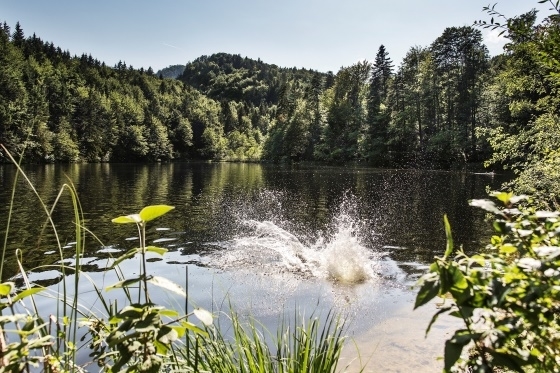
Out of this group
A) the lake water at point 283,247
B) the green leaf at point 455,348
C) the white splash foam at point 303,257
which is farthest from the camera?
the white splash foam at point 303,257

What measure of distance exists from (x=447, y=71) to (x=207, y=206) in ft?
187

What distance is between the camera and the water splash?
11.1 metres

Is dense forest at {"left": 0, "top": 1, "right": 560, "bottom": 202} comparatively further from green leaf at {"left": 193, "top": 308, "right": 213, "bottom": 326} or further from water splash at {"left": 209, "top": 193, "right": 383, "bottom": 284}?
green leaf at {"left": 193, "top": 308, "right": 213, "bottom": 326}

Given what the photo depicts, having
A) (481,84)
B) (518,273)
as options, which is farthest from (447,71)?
(518,273)

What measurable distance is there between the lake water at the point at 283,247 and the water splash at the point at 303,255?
0.04 meters

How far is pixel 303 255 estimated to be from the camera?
12.8 m

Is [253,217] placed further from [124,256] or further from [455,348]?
[455,348]

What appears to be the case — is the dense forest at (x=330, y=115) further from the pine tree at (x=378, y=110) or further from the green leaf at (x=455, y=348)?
the green leaf at (x=455, y=348)

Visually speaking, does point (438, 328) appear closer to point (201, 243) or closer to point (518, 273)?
point (518, 273)

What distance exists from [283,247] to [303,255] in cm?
138

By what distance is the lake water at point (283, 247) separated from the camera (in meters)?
8.61

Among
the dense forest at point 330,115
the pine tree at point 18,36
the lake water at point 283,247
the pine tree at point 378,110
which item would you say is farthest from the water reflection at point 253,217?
the pine tree at point 18,36

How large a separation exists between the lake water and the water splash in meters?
0.04

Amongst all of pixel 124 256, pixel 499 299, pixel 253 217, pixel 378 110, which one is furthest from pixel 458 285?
pixel 378 110
